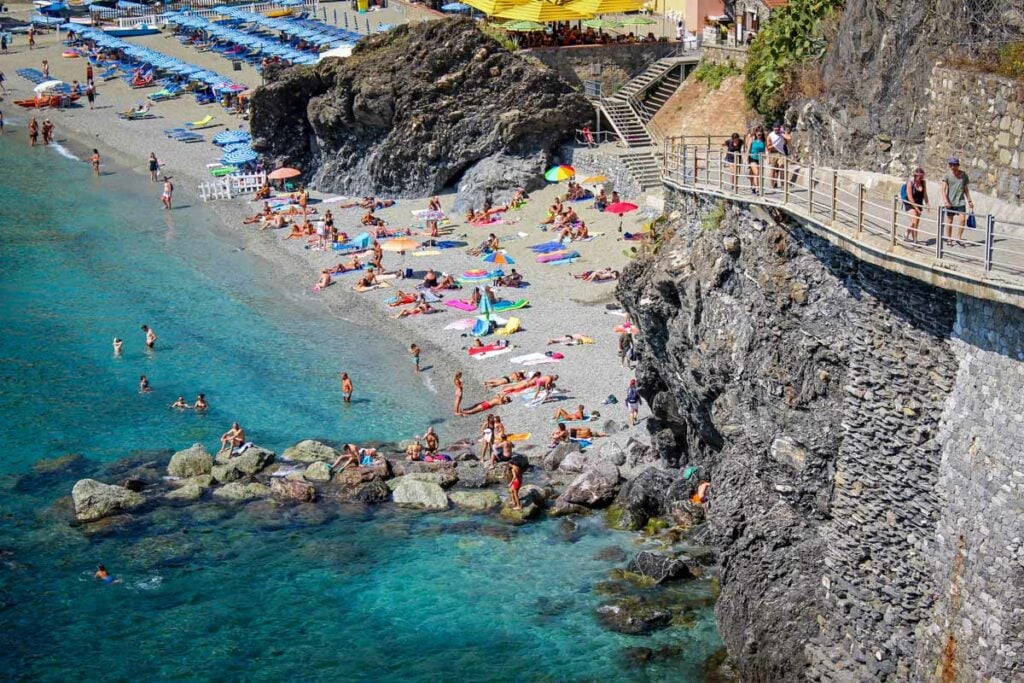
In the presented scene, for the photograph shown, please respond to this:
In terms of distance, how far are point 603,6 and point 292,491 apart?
93.4ft

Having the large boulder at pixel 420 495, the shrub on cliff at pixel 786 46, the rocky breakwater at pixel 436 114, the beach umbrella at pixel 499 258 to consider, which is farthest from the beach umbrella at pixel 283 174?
the large boulder at pixel 420 495

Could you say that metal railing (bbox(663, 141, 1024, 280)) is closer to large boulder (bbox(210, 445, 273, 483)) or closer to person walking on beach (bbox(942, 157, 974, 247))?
person walking on beach (bbox(942, 157, 974, 247))

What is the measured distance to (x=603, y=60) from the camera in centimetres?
5147

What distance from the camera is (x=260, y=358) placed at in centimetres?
3925

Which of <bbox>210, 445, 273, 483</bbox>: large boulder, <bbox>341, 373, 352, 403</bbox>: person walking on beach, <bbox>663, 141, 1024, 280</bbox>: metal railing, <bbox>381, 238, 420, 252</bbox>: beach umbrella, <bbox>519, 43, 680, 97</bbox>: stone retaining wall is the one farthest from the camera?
<bbox>519, 43, 680, 97</bbox>: stone retaining wall

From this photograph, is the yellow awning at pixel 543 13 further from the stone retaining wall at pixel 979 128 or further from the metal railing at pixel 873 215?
the stone retaining wall at pixel 979 128

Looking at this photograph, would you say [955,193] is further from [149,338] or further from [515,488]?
[149,338]

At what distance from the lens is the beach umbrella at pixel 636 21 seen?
51959mm

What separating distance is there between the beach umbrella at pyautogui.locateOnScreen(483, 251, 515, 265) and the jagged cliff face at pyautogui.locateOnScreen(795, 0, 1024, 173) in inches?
625

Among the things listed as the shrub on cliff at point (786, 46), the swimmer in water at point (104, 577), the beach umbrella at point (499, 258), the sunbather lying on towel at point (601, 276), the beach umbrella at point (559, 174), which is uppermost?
the shrub on cliff at point (786, 46)

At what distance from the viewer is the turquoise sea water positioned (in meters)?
25.0

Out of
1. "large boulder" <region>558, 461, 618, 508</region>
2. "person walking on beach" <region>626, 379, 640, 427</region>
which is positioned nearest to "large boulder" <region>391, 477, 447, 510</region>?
"large boulder" <region>558, 461, 618, 508</region>

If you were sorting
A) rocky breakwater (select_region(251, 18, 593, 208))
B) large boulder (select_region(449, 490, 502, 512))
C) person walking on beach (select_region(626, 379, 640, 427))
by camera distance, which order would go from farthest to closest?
1. rocky breakwater (select_region(251, 18, 593, 208))
2. person walking on beach (select_region(626, 379, 640, 427))
3. large boulder (select_region(449, 490, 502, 512))

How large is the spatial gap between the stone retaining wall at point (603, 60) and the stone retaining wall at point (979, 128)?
2711cm
